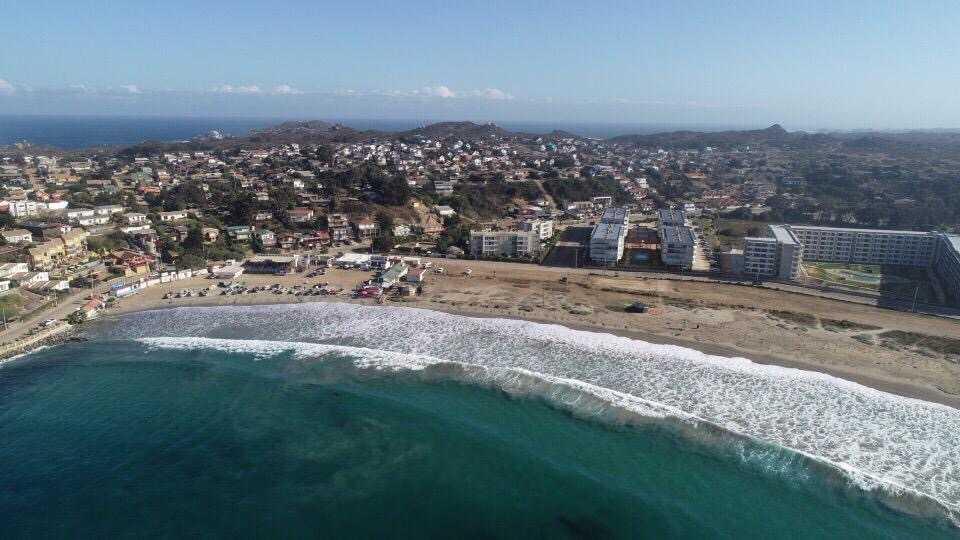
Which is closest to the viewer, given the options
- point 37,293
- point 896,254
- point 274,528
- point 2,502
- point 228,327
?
point 274,528

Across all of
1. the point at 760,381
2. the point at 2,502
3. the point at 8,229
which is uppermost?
the point at 8,229

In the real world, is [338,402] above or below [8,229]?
below

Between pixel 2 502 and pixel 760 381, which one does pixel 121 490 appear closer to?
pixel 2 502

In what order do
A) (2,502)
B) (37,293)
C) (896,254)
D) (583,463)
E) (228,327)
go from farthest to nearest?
(896,254) → (37,293) → (228,327) → (583,463) → (2,502)

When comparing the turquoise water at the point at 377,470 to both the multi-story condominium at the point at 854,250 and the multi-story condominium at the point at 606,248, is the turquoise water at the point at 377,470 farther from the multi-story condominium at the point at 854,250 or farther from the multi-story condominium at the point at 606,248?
the multi-story condominium at the point at 854,250

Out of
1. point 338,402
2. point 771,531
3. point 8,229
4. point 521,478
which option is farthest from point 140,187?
point 771,531

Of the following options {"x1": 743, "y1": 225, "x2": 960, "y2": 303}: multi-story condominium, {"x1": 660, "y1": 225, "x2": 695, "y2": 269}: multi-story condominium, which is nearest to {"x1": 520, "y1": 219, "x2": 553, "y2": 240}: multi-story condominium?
{"x1": 660, "y1": 225, "x2": 695, "y2": 269}: multi-story condominium
